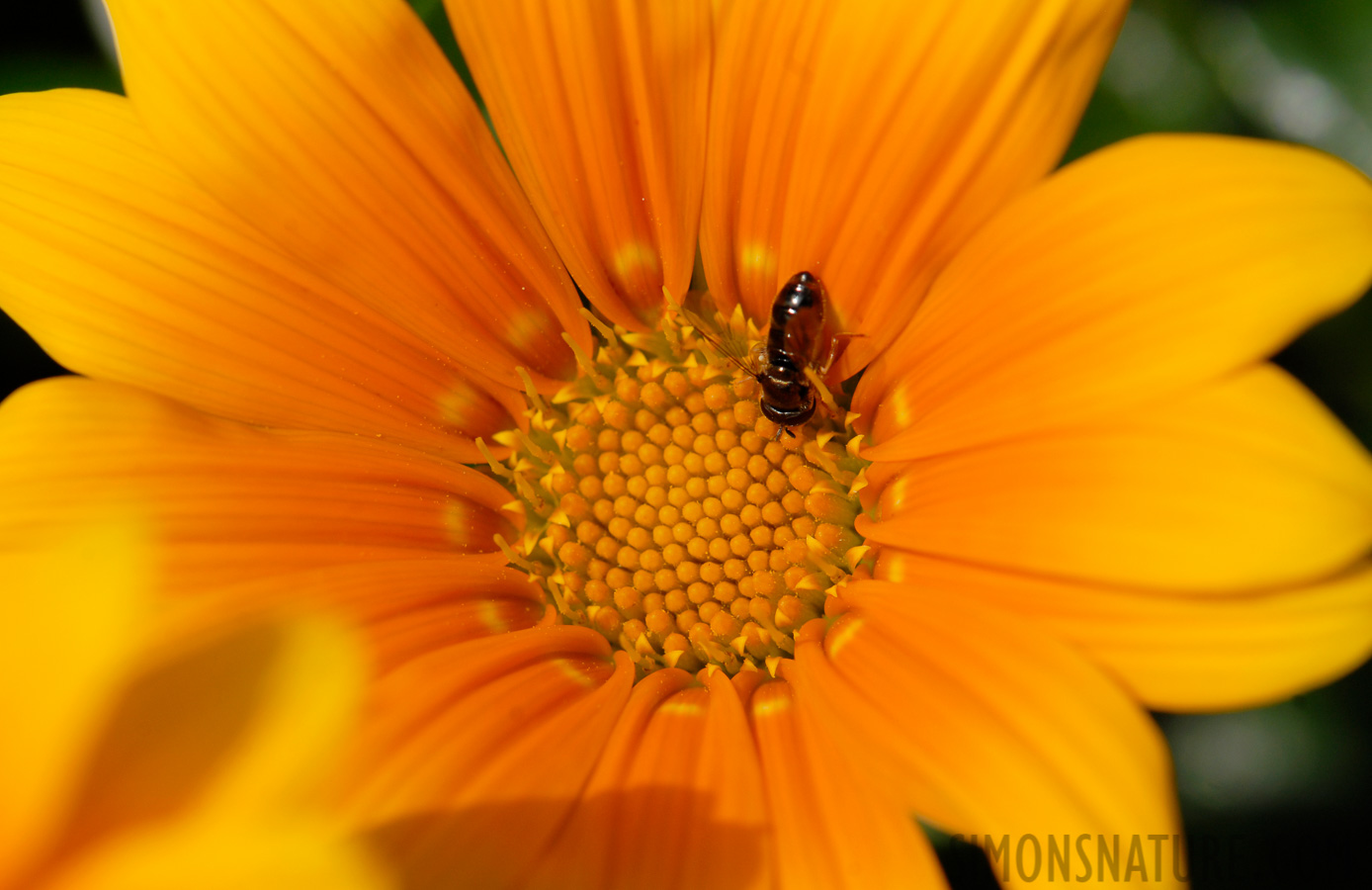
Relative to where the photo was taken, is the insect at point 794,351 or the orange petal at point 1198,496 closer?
the orange petal at point 1198,496

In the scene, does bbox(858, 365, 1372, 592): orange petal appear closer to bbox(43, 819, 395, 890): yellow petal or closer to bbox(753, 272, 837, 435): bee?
bbox(753, 272, 837, 435): bee

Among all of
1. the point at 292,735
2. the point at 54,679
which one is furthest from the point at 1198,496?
the point at 54,679

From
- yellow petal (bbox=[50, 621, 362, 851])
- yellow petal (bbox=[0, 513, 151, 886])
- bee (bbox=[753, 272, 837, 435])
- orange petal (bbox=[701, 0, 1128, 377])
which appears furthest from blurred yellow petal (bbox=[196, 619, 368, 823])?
orange petal (bbox=[701, 0, 1128, 377])

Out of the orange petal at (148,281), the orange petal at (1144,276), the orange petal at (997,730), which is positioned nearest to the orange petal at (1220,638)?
the orange petal at (997,730)

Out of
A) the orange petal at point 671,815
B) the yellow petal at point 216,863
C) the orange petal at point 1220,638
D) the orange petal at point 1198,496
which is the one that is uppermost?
the orange petal at point 1198,496

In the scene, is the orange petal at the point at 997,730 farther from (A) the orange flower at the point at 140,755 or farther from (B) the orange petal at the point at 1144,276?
(A) the orange flower at the point at 140,755

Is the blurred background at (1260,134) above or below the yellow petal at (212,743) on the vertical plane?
above

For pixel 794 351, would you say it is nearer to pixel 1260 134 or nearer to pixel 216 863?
pixel 1260 134
